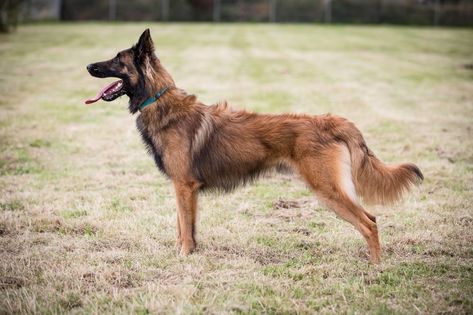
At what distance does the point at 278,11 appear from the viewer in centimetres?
3528

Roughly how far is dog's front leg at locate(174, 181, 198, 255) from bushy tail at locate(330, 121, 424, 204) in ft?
4.83

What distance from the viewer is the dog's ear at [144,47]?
462cm

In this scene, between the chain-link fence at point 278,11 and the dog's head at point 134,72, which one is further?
A: the chain-link fence at point 278,11

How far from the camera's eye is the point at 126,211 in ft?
18.8

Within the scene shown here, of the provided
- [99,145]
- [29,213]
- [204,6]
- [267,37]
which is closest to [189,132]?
[29,213]

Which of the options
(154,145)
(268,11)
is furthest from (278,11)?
(154,145)

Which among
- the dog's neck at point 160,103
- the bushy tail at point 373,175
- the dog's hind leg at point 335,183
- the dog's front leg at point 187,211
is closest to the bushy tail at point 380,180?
the bushy tail at point 373,175

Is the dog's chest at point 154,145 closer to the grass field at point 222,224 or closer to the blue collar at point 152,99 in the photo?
the blue collar at point 152,99

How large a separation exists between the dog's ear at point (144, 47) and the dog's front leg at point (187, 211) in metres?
1.25

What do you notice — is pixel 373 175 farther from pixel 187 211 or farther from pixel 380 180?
pixel 187 211

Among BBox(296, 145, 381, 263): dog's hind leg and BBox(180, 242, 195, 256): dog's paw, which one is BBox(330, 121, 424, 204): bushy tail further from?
BBox(180, 242, 195, 256): dog's paw

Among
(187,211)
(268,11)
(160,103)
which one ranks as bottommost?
(187,211)

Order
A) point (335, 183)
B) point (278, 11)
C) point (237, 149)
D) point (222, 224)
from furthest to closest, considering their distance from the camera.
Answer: point (278, 11)
point (222, 224)
point (237, 149)
point (335, 183)

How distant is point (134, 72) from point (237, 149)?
125cm
